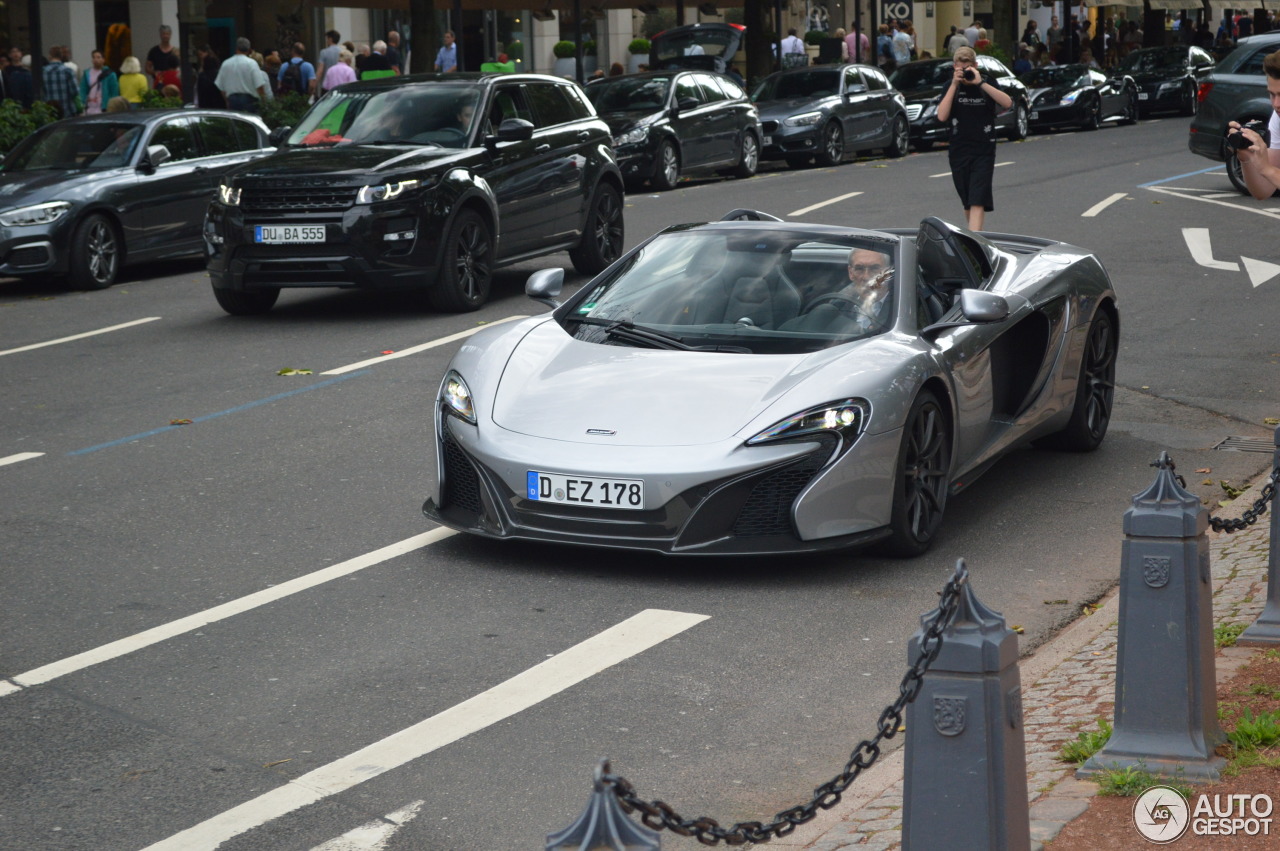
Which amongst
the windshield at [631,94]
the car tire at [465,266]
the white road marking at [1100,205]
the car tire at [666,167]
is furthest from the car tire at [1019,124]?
the car tire at [465,266]

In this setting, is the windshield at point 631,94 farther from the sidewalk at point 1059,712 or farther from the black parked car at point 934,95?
the sidewalk at point 1059,712

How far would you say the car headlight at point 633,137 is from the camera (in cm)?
2334

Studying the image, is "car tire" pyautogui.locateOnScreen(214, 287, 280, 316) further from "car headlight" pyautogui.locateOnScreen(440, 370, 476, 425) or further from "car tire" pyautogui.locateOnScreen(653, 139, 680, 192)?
"car tire" pyautogui.locateOnScreen(653, 139, 680, 192)

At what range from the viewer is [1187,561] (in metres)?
4.45

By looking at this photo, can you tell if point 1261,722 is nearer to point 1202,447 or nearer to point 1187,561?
point 1187,561

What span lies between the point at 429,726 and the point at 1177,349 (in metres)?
7.96

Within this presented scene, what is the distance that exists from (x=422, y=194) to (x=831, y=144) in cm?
1622

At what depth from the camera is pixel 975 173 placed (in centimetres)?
1541

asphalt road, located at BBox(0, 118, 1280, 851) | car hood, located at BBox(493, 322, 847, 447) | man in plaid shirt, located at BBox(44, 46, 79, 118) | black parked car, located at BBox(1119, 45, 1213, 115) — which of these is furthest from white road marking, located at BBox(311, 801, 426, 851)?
black parked car, located at BBox(1119, 45, 1213, 115)

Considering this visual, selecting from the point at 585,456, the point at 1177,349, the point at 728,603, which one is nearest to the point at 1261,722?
the point at 728,603

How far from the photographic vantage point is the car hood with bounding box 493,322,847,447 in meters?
6.44

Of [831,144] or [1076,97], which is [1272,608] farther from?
[1076,97]

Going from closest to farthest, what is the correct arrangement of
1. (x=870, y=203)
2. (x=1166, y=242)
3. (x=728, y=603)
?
(x=728, y=603)
(x=1166, y=242)
(x=870, y=203)
